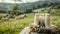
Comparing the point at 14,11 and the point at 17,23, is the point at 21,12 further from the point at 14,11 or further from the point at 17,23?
the point at 17,23

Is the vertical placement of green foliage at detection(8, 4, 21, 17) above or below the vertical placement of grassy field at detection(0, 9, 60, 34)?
above

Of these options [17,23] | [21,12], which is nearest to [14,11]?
[21,12]

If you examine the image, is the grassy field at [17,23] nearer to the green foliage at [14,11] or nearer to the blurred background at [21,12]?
the blurred background at [21,12]

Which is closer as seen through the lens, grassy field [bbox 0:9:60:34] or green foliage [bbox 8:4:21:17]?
grassy field [bbox 0:9:60:34]

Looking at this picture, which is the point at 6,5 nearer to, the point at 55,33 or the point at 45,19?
the point at 45,19

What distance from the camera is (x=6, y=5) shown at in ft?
16.7

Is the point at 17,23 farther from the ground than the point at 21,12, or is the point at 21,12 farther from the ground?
the point at 21,12

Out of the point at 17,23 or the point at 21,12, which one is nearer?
the point at 17,23

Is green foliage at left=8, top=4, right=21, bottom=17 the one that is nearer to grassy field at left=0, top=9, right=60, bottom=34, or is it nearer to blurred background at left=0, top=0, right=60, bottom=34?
blurred background at left=0, top=0, right=60, bottom=34

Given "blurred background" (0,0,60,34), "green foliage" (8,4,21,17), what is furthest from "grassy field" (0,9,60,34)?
"green foliage" (8,4,21,17)

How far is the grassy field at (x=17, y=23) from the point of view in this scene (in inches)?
195

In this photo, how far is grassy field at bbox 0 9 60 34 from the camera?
16.2 ft

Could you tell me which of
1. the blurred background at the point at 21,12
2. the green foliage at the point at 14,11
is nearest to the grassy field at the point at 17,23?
the blurred background at the point at 21,12

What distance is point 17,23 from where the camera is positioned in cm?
502
